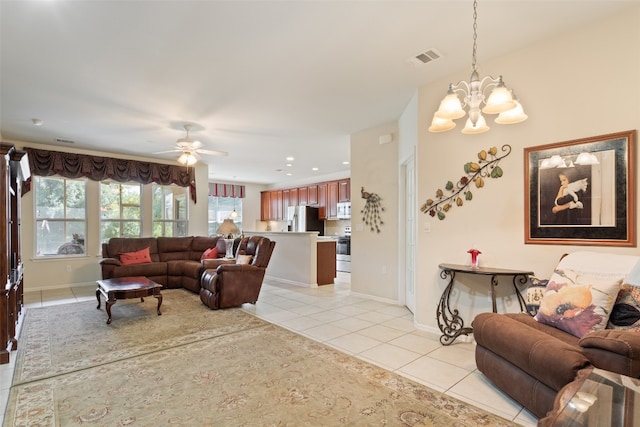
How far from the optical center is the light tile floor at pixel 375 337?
2240mm

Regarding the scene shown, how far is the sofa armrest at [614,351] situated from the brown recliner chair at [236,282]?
373 cm

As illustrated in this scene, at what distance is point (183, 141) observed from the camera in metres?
4.68

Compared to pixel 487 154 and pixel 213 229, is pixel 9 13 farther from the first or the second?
pixel 213 229

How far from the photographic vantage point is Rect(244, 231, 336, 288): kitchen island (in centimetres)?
612

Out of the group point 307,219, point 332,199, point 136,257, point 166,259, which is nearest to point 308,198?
point 307,219

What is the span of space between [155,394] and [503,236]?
306 cm

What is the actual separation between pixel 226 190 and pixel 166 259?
4540 mm

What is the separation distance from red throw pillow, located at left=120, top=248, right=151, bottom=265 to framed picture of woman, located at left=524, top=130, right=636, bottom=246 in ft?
18.9

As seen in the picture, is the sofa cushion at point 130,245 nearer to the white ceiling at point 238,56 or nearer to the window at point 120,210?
the window at point 120,210

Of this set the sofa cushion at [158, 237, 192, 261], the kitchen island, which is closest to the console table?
the kitchen island

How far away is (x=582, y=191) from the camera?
254 centimetres

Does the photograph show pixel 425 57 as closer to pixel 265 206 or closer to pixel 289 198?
pixel 289 198

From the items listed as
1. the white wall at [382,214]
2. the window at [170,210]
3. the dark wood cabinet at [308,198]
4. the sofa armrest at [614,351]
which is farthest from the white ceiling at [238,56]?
the dark wood cabinet at [308,198]

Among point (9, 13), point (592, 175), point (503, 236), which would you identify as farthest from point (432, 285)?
point (9, 13)
